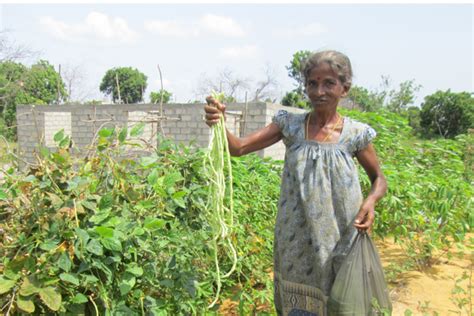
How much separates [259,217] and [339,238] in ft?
3.03

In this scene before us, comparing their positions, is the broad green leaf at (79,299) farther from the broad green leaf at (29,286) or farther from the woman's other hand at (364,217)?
the woman's other hand at (364,217)

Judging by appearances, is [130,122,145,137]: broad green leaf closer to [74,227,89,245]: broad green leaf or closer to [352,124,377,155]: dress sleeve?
[74,227,89,245]: broad green leaf

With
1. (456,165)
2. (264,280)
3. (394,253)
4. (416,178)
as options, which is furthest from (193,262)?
(456,165)

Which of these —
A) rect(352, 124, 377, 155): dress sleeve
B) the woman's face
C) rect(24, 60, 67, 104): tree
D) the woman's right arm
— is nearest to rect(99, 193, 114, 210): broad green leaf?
→ the woman's right arm

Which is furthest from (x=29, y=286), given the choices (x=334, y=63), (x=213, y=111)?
(x=334, y=63)

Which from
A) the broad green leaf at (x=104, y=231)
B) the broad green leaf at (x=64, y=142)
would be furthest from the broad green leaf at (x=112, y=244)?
the broad green leaf at (x=64, y=142)

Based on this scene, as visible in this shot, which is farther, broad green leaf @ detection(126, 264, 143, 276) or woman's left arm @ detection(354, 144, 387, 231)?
woman's left arm @ detection(354, 144, 387, 231)

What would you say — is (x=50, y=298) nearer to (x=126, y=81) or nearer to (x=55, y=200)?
(x=55, y=200)

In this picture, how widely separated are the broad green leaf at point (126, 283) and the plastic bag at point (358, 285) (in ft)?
2.30

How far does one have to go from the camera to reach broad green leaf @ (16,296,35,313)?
112 centimetres

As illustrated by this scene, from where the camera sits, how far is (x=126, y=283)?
1265 millimetres

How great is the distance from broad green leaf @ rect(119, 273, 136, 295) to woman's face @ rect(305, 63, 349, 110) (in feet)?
2.84

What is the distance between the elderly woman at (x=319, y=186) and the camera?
1.51 metres

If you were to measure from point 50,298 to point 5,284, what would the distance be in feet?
0.43
